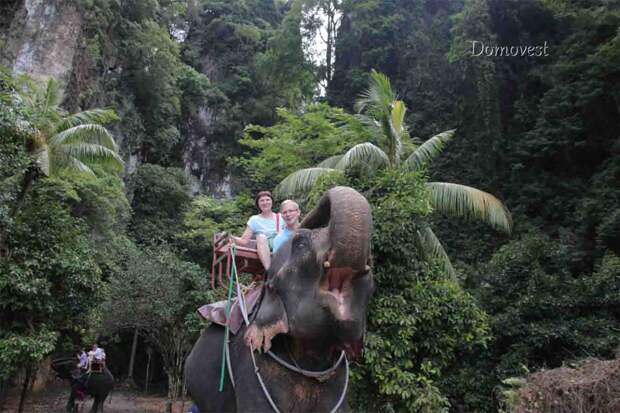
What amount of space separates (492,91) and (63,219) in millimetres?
14068

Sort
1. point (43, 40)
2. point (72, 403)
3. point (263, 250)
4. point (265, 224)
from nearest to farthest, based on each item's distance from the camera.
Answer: point (263, 250), point (265, 224), point (72, 403), point (43, 40)

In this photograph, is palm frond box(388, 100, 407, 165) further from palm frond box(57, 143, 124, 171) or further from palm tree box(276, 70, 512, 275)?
palm frond box(57, 143, 124, 171)

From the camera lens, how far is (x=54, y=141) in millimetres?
11930

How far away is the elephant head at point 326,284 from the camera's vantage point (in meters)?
2.60

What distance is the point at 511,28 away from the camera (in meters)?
19.9

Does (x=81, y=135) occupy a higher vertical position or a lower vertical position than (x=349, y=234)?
higher

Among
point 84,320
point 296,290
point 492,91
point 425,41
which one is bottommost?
point 84,320

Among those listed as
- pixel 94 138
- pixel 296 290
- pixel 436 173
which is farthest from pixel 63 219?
pixel 436 173

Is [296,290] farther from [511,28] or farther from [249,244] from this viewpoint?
[511,28]

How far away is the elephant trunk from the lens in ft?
8.40

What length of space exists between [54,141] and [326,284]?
10.8 metres

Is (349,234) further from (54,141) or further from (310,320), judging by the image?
(54,141)

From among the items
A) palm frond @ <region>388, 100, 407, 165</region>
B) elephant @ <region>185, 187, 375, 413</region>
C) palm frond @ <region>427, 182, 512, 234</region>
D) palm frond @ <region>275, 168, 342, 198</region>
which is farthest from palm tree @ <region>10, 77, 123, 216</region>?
elephant @ <region>185, 187, 375, 413</region>

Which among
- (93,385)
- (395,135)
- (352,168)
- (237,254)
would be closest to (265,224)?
(237,254)
